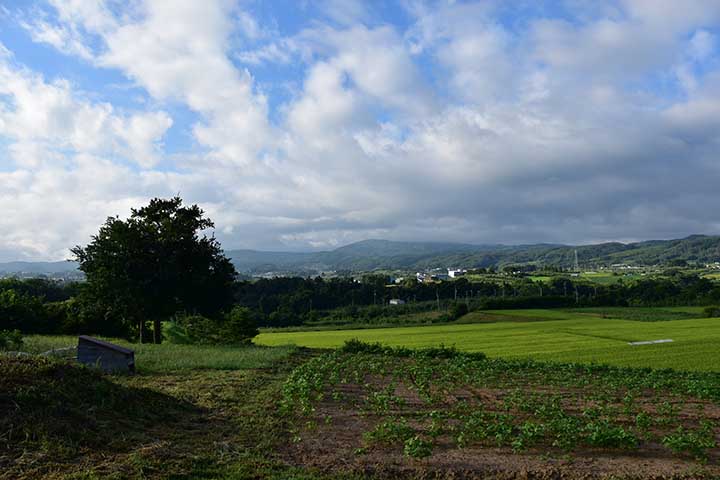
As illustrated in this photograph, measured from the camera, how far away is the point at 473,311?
81938 millimetres

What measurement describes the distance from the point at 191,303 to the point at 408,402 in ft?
70.9

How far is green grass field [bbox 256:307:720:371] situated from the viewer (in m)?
31.5

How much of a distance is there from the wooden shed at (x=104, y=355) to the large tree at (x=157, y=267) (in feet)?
39.9

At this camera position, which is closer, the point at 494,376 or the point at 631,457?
the point at 631,457

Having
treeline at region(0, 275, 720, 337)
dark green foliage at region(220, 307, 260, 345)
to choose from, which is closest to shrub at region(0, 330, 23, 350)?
treeline at region(0, 275, 720, 337)

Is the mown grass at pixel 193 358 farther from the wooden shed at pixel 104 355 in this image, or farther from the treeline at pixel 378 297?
the treeline at pixel 378 297

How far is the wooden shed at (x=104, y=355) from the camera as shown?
1966 cm

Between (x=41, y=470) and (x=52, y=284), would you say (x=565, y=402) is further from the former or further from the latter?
(x=52, y=284)

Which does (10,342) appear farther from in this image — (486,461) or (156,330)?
(486,461)

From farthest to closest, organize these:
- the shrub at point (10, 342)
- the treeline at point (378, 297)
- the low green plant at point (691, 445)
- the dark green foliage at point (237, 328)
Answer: the treeline at point (378, 297) → the dark green foliage at point (237, 328) → the shrub at point (10, 342) → the low green plant at point (691, 445)

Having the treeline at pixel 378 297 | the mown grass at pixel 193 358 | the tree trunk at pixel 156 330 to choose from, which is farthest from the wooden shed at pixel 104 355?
the treeline at pixel 378 297

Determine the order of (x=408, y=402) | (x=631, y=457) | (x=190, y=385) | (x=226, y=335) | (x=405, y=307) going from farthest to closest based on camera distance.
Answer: (x=405, y=307)
(x=226, y=335)
(x=190, y=385)
(x=408, y=402)
(x=631, y=457)

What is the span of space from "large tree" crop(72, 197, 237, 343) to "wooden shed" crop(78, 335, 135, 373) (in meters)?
12.2

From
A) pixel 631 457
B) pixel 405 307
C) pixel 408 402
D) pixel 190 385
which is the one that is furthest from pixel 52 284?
pixel 631 457
